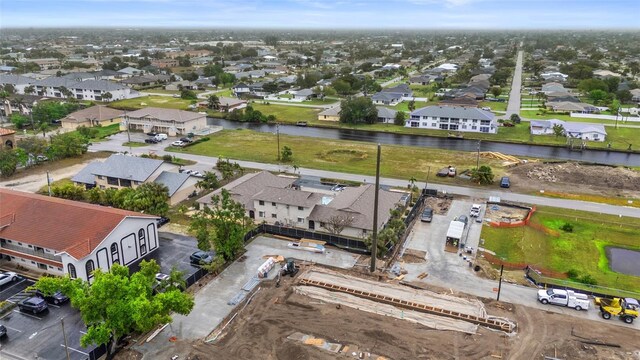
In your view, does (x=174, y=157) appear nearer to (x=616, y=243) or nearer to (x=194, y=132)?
(x=194, y=132)

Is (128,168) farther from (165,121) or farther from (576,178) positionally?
(576,178)

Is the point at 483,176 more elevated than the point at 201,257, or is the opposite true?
the point at 483,176

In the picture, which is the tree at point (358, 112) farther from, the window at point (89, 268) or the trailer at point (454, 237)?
the window at point (89, 268)

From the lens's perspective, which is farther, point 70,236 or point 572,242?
point 572,242

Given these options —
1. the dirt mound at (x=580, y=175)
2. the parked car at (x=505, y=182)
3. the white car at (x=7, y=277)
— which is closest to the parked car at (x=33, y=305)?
the white car at (x=7, y=277)

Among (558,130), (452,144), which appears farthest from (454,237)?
(558,130)

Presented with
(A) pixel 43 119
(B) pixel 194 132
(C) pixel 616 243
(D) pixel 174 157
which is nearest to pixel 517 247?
(C) pixel 616 243
